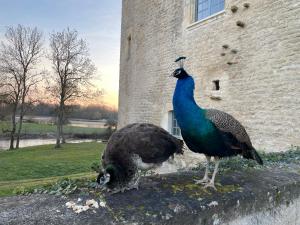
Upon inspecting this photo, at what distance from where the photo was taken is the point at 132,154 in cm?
232

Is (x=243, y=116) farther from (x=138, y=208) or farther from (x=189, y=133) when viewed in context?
(x=138, y=208)

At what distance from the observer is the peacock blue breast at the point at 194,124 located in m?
2.62

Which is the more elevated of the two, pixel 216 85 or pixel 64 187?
pixel 216 85

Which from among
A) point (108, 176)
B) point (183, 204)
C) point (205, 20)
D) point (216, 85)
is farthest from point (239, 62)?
point (108, 176)

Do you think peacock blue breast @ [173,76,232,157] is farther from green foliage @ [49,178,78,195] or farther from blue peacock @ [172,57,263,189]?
green foliage @ [49,178,78,195]

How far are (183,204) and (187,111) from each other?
2.66 ft

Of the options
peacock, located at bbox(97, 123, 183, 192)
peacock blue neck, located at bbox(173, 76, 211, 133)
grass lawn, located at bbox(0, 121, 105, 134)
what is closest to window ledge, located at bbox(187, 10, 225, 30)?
peacock blue neck, located at bbox(173, 76, 211, 133)

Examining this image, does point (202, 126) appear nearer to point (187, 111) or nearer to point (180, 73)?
point (187, 111)

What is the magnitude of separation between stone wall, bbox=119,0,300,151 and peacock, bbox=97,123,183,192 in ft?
17.4

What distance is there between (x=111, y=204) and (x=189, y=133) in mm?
968

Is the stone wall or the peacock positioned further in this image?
the stone wall

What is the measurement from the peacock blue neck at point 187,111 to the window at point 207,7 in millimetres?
7938

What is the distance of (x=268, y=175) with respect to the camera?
3.12 meters

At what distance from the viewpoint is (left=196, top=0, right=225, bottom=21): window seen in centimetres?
1001
